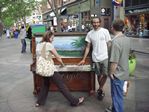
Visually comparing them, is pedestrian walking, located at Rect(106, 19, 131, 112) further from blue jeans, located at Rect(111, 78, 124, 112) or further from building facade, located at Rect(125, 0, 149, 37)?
building facade, located at Rect(125, 0, 149, 37)

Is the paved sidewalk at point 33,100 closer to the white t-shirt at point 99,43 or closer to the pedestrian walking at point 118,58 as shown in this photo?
the white t-shirt at point 99,43

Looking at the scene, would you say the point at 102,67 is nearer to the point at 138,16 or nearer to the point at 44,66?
the point at 44,66

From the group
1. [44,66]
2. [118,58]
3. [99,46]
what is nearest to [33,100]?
[44,66]

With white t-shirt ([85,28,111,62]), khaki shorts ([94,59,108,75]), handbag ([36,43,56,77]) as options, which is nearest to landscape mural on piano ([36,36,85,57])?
white t-shirt ([85,28,111,62])

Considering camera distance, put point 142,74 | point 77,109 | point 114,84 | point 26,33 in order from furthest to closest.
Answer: point 26,33, point 142,74, point 77,109, point 114,84

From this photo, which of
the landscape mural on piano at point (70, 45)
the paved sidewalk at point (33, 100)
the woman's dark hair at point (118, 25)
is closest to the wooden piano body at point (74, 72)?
the landscape mural on piano at point (70, 45)

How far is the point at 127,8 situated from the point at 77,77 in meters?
31.2

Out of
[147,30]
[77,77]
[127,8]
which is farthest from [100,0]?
[77,77]

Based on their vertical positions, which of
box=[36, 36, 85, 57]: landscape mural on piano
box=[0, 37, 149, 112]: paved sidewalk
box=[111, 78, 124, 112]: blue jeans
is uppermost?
box=[36, 36, 85, 57]: landscape mural on piano

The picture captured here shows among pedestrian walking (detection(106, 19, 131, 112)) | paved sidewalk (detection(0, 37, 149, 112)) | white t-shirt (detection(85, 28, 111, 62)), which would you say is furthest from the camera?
white t-shirt (detection(85, 28, 111, 62))

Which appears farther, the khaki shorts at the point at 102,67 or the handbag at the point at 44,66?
Result: the khaki shorts at the point at 102,67

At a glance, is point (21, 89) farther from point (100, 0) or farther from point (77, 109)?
point (100, 0)

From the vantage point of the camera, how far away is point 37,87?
27.2ft

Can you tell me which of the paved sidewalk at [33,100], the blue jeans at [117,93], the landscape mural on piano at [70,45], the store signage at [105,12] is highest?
the store signage at [105,12]
